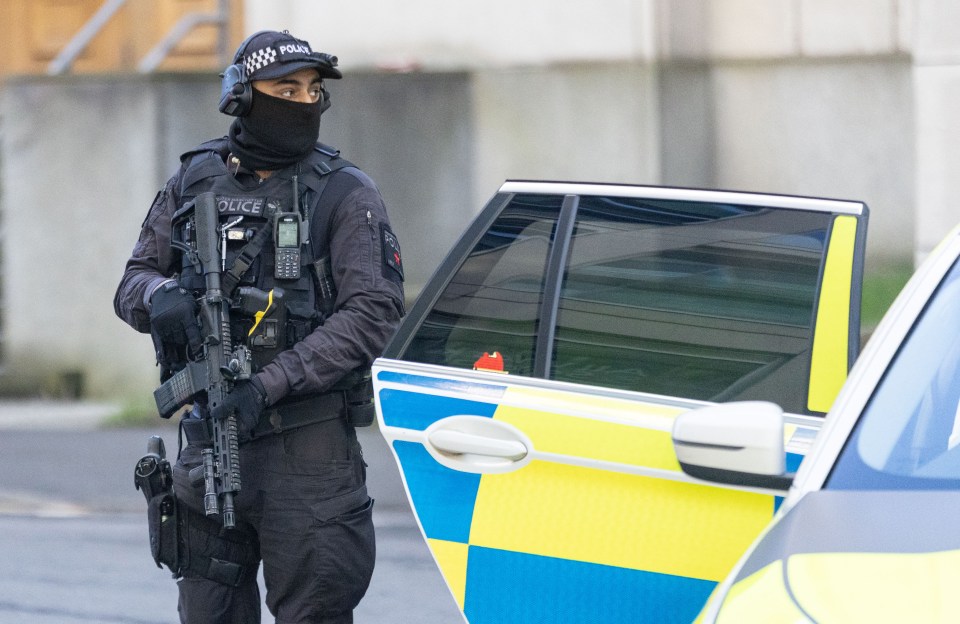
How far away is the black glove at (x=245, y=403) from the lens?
3340 millimetres

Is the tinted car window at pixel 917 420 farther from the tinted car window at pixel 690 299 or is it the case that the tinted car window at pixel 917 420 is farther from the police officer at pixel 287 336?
the police officer at pixel 287 336

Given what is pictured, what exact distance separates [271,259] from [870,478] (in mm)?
1582

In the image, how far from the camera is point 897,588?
2.11 m

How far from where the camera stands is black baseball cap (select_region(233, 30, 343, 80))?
138 inches

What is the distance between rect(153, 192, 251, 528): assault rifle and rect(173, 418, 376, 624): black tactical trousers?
0.28ft

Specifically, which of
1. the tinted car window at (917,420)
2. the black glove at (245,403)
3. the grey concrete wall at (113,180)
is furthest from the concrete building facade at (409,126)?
the tinted car window at (917,420)

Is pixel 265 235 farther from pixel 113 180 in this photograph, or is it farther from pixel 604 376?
pixel 113 180

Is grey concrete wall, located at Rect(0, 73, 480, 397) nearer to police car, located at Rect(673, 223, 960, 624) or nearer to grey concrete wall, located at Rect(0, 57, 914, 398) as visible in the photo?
grey concrete wall, located at Rect(0, 57, 914, 398)

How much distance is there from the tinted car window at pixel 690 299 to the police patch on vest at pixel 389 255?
0.48 meters

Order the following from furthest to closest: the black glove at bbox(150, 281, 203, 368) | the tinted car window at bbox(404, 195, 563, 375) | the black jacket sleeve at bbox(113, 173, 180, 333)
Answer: the black jacket sleeve at bbox(113, 173, 180, 333), the black glove at bbox(150, 281, 203, 368), the tinted car window at bbox(404, 195, 563, 375)

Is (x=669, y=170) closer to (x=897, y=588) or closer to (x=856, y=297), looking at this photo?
(x=856, y=297)

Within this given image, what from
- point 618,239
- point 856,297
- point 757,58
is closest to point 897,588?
point 856,297

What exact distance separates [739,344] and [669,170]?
6.36 m

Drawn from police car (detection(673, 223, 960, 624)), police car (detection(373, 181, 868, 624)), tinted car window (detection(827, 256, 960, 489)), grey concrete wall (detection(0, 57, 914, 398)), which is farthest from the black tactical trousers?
grey concrete wall (detection(0, 57, 914, 398))
